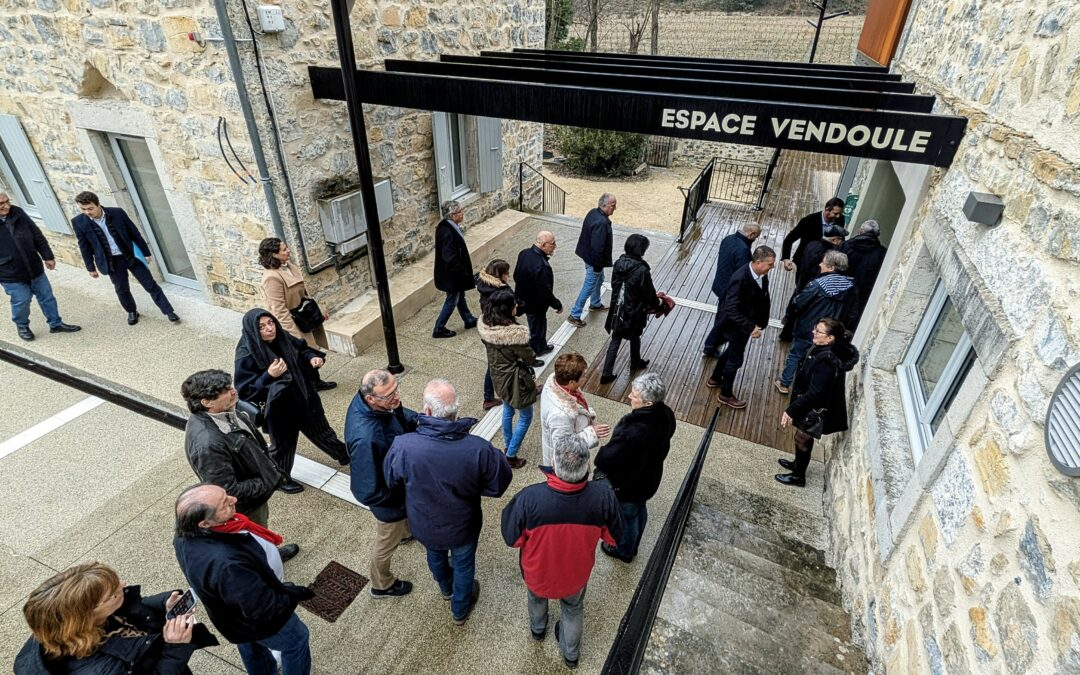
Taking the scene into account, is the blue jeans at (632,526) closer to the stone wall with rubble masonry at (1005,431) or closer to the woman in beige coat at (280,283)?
the stone wall with rubble masonry at (1005,431)

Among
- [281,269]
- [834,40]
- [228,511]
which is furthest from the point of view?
[834,40]

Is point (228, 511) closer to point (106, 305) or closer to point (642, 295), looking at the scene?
point (642, 295)

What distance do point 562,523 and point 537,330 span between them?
3479 millimetres

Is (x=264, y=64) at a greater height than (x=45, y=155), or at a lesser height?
greater

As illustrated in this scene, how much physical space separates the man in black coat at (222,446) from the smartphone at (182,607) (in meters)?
0.60

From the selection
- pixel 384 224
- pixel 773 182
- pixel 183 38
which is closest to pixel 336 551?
pixel 384 224

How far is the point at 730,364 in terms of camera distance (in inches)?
214

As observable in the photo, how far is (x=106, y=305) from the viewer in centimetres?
692

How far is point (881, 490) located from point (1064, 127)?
1993mm

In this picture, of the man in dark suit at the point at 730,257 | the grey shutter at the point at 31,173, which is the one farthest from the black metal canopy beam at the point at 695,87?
the grey shutter at the point at 31,173

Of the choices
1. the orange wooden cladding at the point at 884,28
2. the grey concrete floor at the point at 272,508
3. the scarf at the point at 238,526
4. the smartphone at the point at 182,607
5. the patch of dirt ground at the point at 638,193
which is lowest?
the patch of dirt ground at the point at 638,193

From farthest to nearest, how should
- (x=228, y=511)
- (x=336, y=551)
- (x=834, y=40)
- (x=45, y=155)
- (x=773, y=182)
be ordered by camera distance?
(x=834, y=40)
(x=773, y=182)
(x=45, y=155)
(x=336, y=551)
(x=228, y=511)

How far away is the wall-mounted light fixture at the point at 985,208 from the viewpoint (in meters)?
2.54

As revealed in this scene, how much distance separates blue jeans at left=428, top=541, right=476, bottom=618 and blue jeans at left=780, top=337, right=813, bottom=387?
3704 millimetres
